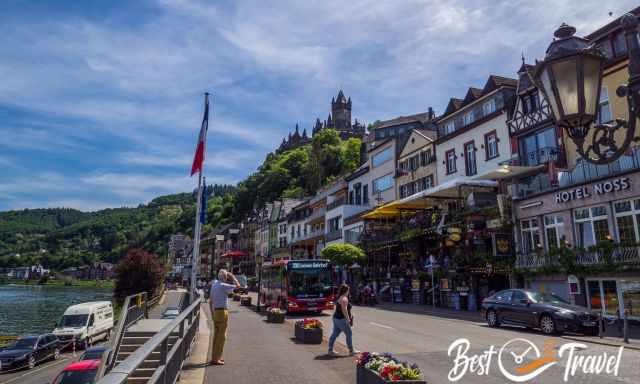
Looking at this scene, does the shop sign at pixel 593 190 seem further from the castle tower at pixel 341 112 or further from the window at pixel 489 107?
the castle tower at pixel 341 112

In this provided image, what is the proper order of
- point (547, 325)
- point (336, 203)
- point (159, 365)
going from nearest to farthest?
point (159, 365) < point (547, 325) < point (336, 203)

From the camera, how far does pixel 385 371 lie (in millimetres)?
6574

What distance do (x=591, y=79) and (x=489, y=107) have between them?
98.8ft

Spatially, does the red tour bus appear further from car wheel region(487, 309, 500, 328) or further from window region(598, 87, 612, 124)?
window region(598, 87, 612, 124)

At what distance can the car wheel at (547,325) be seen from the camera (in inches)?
589

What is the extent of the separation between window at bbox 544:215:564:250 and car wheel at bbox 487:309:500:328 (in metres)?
6.85

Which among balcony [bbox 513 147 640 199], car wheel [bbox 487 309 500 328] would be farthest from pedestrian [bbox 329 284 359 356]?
balcony [bbox 513 147 640 199]

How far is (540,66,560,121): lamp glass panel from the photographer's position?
14.0ft

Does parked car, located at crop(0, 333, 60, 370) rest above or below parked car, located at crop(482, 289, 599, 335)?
below

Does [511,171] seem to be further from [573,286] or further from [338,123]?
[338,123]

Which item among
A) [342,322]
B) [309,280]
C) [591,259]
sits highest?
[591,259]

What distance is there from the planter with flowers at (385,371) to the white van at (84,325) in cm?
2772

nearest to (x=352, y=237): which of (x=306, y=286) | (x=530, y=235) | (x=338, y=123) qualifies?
(x=306, y=286)

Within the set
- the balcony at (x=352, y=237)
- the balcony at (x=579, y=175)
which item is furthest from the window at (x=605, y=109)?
the balcony at (x=352, y=237)
